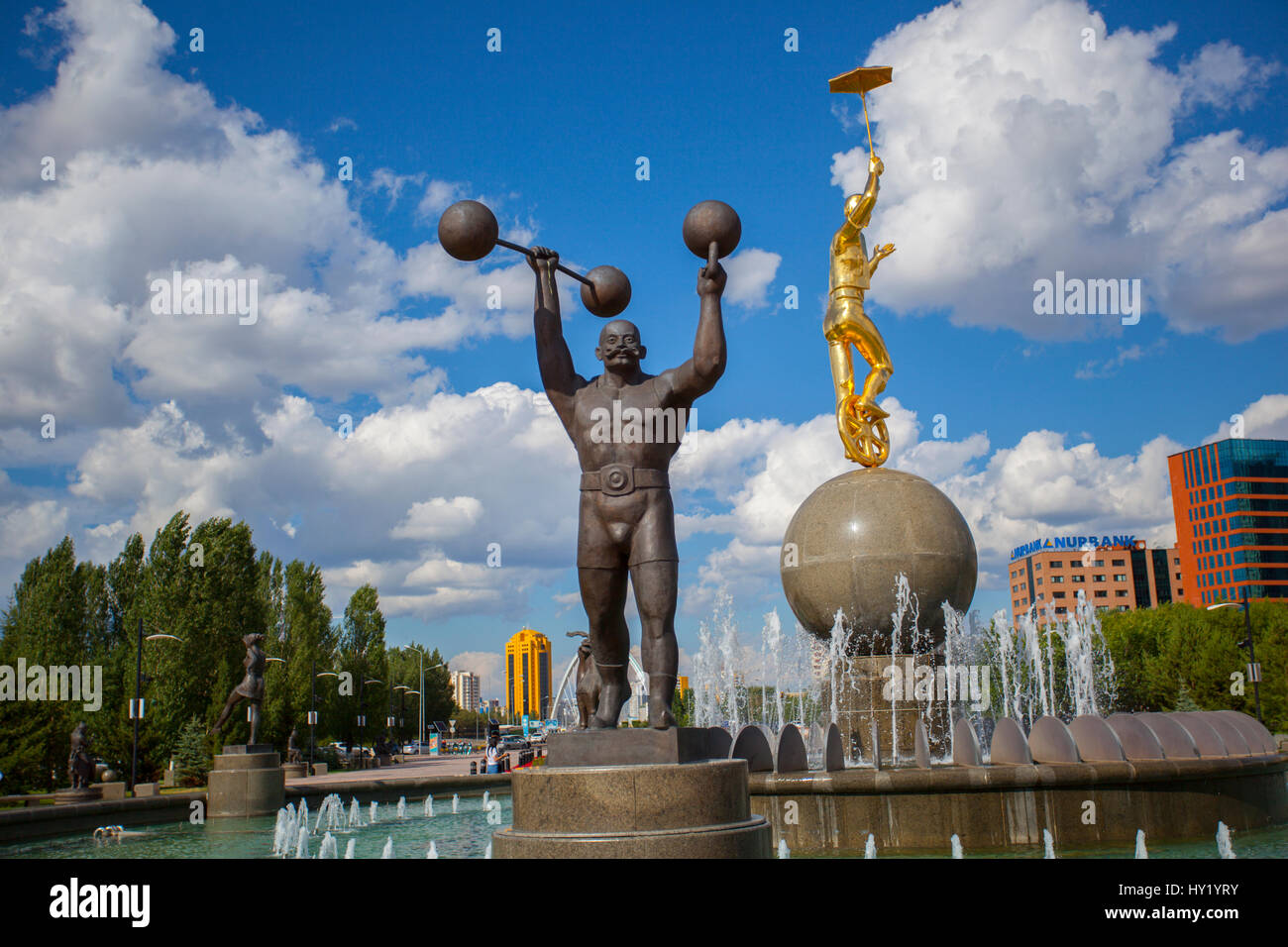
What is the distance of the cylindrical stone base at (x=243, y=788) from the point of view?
1719 cm

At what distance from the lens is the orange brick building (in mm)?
113750

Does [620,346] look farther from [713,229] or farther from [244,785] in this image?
[244,785]

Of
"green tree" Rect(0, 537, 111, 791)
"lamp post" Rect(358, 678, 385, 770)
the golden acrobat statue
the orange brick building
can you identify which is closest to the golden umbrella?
the golden acrobat statue

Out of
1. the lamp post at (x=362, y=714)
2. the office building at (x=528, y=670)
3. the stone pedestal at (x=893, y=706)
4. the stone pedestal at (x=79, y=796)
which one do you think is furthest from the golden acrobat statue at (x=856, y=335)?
the office building at (x=528, y=670)

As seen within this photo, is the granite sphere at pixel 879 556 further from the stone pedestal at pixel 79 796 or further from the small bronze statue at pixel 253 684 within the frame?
the stone pedestal at pixel 79 796

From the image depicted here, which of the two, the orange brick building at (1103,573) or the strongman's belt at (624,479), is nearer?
the strongman's belt at (624,479)

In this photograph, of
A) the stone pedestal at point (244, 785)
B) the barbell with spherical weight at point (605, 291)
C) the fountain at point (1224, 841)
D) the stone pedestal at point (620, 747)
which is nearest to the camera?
the stone pedestal at point (620, 747)

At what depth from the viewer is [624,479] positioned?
261 inches

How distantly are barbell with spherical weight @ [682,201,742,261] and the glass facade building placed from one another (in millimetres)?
103705

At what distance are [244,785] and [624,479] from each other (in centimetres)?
1379

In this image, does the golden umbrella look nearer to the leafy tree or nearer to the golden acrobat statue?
the golden acrobat statue
